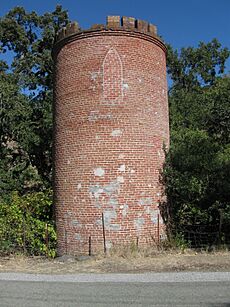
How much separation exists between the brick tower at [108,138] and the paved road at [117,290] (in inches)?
132

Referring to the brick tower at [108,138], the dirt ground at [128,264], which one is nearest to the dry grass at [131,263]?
the dirt ground at [128,264]

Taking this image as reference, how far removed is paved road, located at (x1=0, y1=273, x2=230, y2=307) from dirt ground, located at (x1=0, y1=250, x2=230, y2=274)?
734 mm

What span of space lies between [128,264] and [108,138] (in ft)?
13.6

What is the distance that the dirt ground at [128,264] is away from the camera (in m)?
8.91

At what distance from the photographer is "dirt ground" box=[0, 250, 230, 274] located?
8906 mm

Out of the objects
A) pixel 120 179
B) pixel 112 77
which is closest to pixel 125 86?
pixel 112 77

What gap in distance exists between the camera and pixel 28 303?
20.5ft

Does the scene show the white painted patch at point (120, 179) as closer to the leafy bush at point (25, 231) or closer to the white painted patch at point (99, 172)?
the white painted patch at point (99, 172)

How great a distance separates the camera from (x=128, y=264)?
9.50 meters

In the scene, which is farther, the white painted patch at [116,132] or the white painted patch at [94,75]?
the white painted patch at [94,75]

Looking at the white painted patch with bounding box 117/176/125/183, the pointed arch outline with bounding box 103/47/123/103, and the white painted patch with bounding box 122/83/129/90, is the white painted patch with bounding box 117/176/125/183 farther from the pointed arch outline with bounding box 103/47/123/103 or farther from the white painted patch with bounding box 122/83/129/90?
the white painted patch with bounding box 122/83/129/90

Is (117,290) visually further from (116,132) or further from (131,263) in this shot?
(116,132)

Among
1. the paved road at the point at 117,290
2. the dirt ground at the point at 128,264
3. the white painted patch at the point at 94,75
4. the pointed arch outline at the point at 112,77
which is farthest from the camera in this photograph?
the white painted patch at the point at 94,75

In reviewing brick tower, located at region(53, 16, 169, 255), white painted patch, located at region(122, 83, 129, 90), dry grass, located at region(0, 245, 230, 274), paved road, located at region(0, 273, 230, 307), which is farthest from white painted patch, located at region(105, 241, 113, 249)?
white painted patch, located at region(122, 83, 129, 90)
